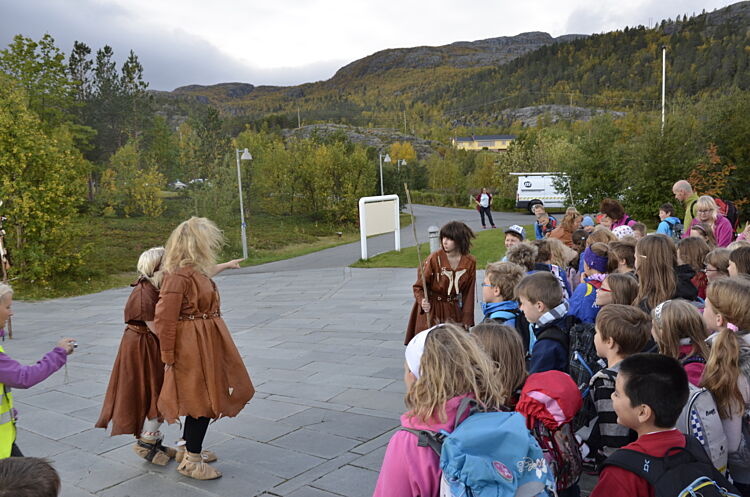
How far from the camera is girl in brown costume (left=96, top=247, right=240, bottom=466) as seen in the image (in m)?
4.45

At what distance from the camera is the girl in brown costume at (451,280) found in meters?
5.54

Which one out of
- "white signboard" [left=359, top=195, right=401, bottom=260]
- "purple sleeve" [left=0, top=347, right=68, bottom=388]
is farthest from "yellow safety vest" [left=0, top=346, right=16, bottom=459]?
"white signboard" [left=359, top=195, right=401, bottom=260]

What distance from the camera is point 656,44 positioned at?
171 metres

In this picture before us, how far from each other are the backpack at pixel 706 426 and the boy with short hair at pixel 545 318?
0.83m

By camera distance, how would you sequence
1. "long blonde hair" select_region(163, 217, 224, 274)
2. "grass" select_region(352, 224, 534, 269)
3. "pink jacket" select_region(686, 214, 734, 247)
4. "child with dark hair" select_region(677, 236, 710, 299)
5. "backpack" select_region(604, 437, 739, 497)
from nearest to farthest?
"backpack" select_region(604, 437, 739, 497)
"long blonde hair" select_region(163, 217, 224, 274)
"child with dark hair" select_region(677, 236, 710, 299)
"pink jacket" select_region(686, 214, 734, 247)
"grass" select_region(352, 224, 534, 269)

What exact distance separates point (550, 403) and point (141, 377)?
320cm

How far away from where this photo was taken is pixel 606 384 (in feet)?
10.0

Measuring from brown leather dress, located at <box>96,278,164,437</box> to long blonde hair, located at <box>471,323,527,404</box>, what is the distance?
2774 millimetres

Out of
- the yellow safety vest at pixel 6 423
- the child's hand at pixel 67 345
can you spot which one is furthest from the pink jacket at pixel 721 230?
the yellow safety vest at pixel 6 423

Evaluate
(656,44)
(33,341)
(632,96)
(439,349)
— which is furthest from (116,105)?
(656,44)

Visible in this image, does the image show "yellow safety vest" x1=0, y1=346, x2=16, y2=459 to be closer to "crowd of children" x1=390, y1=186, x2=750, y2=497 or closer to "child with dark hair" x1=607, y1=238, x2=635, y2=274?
"crowd of children" x1=390, y1=186, x2=750, y2=497

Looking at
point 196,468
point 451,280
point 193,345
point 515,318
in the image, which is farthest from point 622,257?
point 196,468

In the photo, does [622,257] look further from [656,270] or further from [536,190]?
[536,190]

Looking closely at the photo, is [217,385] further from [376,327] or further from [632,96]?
[632,96]
